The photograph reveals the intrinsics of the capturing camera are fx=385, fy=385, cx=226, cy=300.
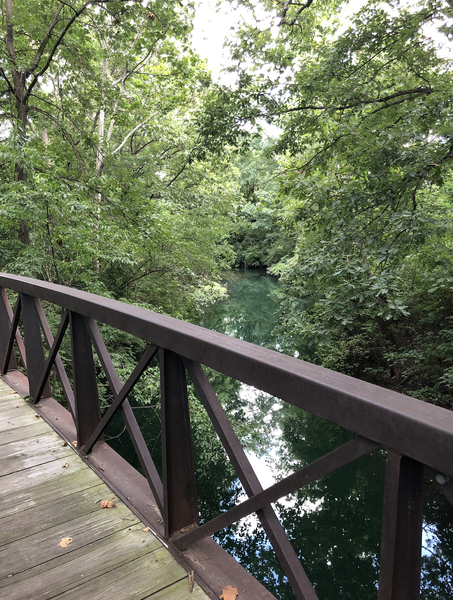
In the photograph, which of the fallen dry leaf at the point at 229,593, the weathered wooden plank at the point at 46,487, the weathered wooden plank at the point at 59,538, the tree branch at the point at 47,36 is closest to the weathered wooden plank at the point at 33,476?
the weathered wooden plank at the point at 46,487

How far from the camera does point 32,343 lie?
8.51 feet

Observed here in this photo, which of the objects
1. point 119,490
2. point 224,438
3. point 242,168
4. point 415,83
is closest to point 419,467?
point 224,438

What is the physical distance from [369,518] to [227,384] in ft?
17.2

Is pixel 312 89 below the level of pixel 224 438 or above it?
above

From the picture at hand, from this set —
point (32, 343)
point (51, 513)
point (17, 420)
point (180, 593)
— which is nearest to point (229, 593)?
point (180, 593)

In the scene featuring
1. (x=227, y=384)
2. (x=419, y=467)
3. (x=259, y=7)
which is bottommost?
(x=227, y=384)

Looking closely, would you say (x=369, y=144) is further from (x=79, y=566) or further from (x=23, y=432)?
(x=79, y=566)

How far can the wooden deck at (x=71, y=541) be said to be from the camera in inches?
50.3

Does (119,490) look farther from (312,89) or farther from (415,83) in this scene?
(415,83)

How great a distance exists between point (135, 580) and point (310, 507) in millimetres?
5578

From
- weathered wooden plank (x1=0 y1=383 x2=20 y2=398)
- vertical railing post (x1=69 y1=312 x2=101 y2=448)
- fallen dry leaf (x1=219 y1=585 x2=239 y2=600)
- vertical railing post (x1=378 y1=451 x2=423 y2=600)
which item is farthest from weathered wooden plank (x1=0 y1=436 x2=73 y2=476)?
vertical railing post (x1=378 y1=451 x2=423 y2=600)

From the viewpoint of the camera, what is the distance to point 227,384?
10.4 meters

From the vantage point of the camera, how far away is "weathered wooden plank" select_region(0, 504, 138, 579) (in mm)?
1404

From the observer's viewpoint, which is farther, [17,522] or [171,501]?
[17,522]
